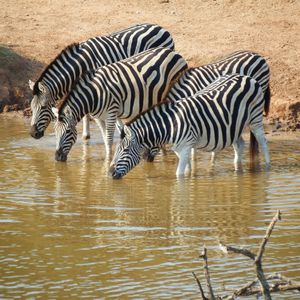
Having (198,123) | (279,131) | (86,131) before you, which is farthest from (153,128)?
(279,131)

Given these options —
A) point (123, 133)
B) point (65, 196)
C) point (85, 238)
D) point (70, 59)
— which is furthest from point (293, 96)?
point (85, 238)

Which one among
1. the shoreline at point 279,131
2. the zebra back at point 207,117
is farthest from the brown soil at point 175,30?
the zebra back at point 207,117

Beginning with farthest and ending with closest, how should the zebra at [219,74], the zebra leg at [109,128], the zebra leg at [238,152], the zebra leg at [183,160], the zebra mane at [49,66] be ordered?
the zebra mane at [49,66] → the zebra leg at [109,128] → the zebra at [219,74] → the zebra leg at [238,152] → the zebra leg at [183,160]

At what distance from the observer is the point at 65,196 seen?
12977 millimetres

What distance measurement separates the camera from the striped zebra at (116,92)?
601 inches

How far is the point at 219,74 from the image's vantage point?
51.7 feet

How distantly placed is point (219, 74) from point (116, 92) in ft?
4.86

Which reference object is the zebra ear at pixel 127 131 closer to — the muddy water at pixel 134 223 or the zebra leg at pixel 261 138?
the muddy water at pixel 134 223

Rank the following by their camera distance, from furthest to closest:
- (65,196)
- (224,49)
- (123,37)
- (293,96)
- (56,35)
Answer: (56,35)
(224,49)
(293,96)
(123,37)
(65,196)

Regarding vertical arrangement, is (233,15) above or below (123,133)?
above

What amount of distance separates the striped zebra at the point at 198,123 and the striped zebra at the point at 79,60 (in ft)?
7.69

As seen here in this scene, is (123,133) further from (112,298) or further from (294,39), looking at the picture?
(294,39)

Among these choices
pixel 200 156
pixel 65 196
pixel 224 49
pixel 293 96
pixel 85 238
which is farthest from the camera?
pixel 224 49

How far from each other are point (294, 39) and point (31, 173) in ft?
24.6
